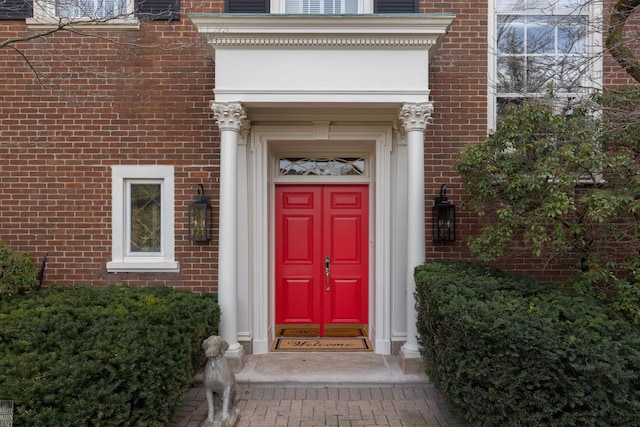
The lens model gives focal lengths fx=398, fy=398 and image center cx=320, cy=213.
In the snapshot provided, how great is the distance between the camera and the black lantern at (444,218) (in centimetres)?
493

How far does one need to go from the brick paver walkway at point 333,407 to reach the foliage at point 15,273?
2338mm

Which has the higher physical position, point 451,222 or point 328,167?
point 328,167

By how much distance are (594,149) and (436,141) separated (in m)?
1.76

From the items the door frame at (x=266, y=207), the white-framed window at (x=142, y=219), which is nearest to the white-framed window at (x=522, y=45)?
the door frame at (x=266, y=207)

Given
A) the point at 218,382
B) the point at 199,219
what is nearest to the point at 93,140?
the point at 199,219

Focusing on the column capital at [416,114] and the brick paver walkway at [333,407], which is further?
the column capital at [416,114]

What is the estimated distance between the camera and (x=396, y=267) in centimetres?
507

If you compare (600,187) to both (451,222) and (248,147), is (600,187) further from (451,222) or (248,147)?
(248,147)

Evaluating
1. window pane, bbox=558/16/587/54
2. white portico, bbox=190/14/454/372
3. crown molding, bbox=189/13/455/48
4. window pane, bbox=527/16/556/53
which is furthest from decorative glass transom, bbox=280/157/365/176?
window pane, bbox=558/16/587/54

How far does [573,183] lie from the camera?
3.78 meters

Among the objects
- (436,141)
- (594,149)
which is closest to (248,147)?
(436,141)

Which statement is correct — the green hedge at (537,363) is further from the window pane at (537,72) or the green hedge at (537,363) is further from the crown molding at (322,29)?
the window pane at (537,72)

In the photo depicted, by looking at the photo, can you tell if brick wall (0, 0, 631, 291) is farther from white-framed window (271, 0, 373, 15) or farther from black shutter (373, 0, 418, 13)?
white-framed window (271, 0, 373, 15)

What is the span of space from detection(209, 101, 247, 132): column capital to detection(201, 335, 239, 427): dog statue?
231cm
